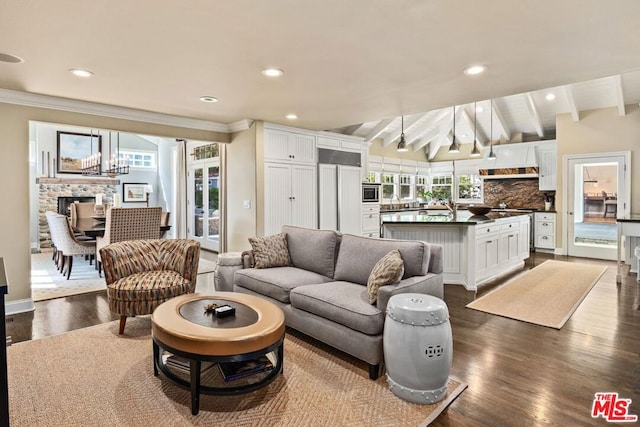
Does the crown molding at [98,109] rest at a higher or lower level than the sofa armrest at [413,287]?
higher

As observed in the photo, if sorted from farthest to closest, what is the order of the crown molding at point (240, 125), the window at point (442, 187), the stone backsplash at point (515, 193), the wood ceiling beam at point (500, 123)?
the window at point (442, 187)
the stone backsplash at point (515, 193)
the wood ceiling beam at point (500, 123)
the crown molding at point (240, 125)

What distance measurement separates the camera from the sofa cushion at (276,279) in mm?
3129

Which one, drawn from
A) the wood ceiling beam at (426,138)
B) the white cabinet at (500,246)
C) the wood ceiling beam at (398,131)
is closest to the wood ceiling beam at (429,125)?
the wood ceiling beam at (426,138)

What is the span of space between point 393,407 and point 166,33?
2.88 m

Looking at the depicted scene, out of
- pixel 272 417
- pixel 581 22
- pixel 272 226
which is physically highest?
pixel 581 22

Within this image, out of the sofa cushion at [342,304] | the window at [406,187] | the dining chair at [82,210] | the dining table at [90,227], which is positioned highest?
the window at [406,187]

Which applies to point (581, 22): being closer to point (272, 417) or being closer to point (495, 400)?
point (495, 400)

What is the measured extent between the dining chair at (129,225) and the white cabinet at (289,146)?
1.92 m

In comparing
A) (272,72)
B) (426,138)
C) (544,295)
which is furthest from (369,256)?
(426,138)

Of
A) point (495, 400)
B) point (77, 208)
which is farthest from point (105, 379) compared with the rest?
point (77, 208)

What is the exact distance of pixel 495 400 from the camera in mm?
2180

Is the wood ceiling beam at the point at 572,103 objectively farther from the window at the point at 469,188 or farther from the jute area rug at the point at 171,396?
the jute area rug at the point at 171,396

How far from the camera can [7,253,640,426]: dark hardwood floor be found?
2082mm

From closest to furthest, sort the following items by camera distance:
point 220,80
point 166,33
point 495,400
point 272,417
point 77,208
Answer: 1. point 272,417
2. point 495,400
3. point 166,33
4. point 220,80
5. point 77,208
